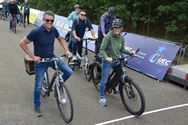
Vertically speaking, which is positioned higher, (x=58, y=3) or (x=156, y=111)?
(x=58, y=3)

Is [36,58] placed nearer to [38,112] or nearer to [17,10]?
[38,112]

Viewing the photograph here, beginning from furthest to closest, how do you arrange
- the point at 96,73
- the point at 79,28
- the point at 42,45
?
the point at 79,28 → the point at 96,73 → the point at 42,45

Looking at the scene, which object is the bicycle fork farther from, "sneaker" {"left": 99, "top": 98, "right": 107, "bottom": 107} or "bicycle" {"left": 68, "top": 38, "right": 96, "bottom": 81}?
"bicycle" {"left": 68, "top": 38, "right": 96, "bottom": 81}

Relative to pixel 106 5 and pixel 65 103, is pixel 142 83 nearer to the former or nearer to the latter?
pixel 65 103

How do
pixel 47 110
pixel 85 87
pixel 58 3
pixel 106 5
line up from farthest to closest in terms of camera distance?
pixel 58 3 < pixel 106 5 < pixel 85 87 < pixel 47 110

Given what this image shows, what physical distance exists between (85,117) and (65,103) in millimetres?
594

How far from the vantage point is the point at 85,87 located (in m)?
8.73

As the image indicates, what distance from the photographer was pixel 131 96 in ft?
22.6

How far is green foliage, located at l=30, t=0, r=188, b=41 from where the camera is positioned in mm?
14539

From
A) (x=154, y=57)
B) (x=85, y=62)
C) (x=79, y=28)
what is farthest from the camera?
(x=154, y=57)

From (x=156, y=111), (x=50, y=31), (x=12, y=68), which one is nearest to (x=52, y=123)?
(x=50, y=31)

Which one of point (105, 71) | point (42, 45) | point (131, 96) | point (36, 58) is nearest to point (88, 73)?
point (105, 71)

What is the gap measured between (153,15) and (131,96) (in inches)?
417

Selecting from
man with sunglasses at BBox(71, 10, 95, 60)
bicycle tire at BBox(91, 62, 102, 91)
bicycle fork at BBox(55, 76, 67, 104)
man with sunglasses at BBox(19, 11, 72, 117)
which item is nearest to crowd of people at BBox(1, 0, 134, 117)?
man with sunglasses at BBox(19, 11, 72, 117)
